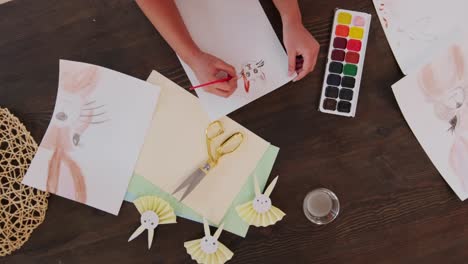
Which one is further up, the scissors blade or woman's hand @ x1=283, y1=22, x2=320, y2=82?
woman's hand @ x1=283, y1=22, x2=320, y2=82

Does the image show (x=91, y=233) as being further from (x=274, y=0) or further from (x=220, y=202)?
(x=274, y=0)

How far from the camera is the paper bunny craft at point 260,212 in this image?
789mm

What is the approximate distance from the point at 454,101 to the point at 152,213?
0.57 metres

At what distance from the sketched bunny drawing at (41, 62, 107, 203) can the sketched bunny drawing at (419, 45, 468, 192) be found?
1.96 ft

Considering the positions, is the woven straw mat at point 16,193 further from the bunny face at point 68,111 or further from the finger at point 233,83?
the finger at point 233,83

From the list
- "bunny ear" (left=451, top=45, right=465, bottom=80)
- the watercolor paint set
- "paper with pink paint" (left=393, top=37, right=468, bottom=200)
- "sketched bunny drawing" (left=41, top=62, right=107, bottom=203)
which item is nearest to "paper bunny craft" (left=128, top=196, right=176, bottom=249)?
"sketched bunny drawing" (left=41, top=62, right=107, bottom=203)

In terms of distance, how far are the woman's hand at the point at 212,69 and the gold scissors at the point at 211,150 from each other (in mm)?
66

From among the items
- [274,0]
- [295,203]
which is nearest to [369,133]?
[295,203]

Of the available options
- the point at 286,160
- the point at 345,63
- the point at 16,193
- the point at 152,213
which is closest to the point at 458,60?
the point at 345,63

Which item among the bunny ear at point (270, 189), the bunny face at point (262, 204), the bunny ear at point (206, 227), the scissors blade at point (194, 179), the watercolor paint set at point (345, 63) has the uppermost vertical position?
the watercolor paint set at point (345, 63)

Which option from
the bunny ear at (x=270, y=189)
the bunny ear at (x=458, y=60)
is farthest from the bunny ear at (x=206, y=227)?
the bunny ear at (x=458, y=60)

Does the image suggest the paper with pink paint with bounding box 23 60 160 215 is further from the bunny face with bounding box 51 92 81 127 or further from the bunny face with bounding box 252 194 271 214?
the bunny face with bounding box 252 194 271 214

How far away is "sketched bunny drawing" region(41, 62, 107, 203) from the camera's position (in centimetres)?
81

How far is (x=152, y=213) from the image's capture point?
0.79m
